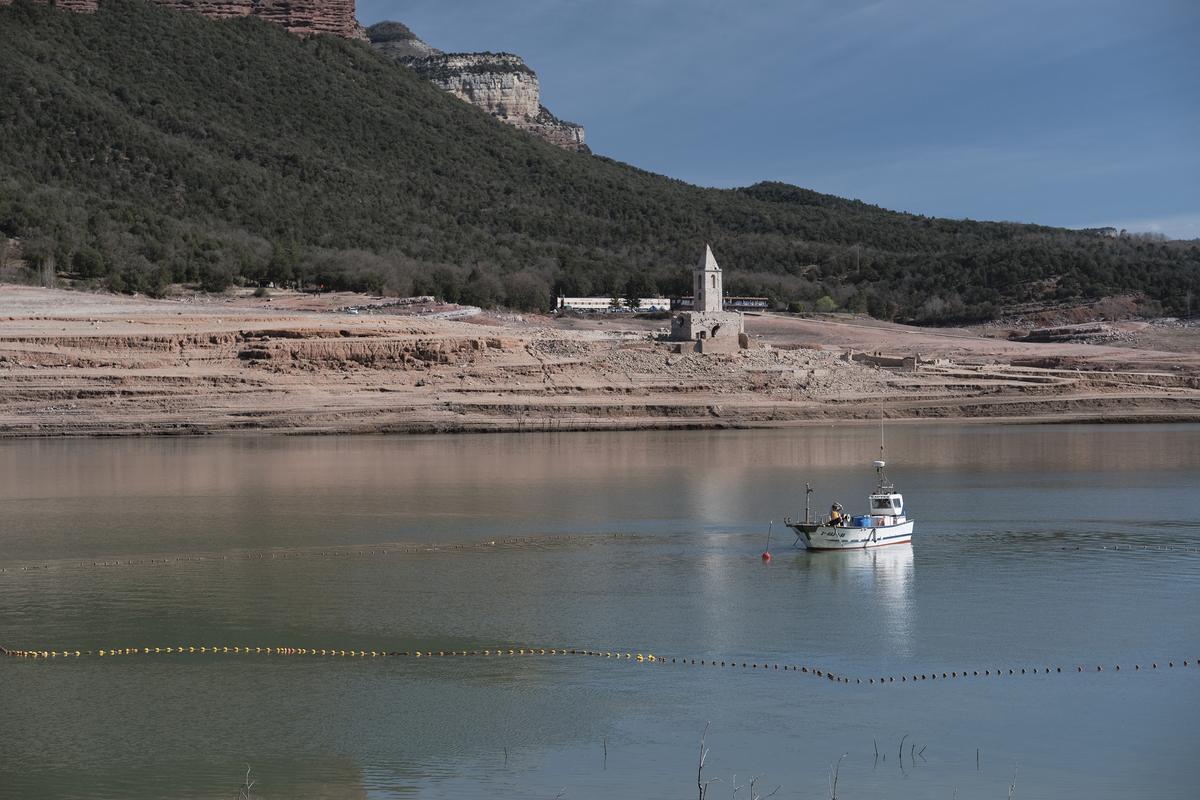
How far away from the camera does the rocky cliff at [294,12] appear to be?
135m

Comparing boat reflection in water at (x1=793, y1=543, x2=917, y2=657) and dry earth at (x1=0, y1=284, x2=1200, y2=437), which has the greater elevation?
dry earth at (x1=0, y1=284, x2=1200, y2=437)

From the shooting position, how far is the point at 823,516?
33.2 metres

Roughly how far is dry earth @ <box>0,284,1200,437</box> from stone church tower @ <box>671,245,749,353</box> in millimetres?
1225

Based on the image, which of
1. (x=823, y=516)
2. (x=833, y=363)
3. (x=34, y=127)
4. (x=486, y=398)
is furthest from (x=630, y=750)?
(x=34, y=127)

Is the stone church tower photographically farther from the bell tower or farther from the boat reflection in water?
the boat reflection in water

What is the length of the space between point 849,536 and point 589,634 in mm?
8799

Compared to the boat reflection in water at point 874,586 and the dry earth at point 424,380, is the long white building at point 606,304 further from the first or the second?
the boat reflection in water at point 874,586

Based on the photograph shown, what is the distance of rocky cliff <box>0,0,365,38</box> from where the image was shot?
442ft

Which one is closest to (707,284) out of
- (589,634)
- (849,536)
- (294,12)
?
(849,536)

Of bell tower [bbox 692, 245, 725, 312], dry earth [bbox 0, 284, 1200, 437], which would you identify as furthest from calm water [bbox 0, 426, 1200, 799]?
bell tower [bbox 692, 245, 725, 312]

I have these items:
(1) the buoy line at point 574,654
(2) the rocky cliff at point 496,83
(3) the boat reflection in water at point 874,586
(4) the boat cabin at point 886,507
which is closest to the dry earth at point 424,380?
(4) the boat cabin at point 886,507

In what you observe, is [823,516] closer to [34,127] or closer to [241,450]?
[241,450]

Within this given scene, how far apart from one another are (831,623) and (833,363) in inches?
2021

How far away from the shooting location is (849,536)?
2920 centimetres
